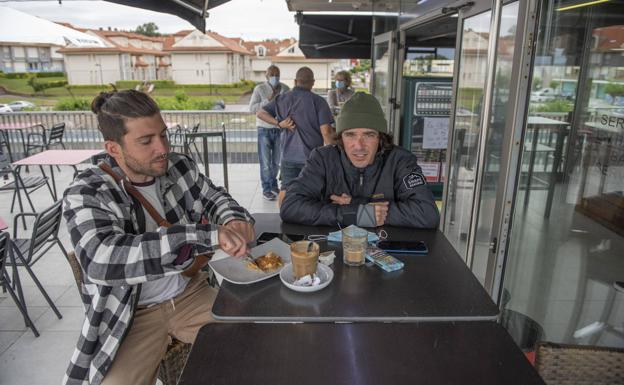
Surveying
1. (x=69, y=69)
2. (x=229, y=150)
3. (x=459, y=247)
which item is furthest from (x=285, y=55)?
(x=459, y=247)

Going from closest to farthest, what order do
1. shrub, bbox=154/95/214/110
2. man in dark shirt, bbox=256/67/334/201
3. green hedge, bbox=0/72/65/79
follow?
man in dark shirt, bbox=256/67/334/201, shrub, bbox=154/95/214/110, green hedge, bbox=0/72/65/79

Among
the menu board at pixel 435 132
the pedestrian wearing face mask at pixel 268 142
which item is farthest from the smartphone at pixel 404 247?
the pedestrian wearing face mask at pixel 268 142

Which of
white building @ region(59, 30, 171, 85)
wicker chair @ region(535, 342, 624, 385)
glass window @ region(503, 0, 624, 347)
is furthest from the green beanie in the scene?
white building @ region(59, 30, 171, 85)

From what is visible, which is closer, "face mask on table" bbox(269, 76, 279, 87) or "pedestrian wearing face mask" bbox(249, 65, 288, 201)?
"pedestrian wearing face mask" bbox(249, 65, 288, 201)

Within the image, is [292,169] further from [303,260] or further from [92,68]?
[92,68]

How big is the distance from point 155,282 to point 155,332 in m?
0.21

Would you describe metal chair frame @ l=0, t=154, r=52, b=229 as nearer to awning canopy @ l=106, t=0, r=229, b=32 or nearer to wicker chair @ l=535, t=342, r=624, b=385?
awning canopy @ l=106, t=0, r=229, b=32

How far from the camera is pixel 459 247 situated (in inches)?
139

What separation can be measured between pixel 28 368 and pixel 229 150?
24.0 ft

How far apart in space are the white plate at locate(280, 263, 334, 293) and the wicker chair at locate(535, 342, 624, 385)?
770mm

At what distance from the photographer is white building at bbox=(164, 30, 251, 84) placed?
1298 inches

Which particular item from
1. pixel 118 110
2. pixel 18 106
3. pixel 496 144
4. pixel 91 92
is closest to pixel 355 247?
pixel 118 110

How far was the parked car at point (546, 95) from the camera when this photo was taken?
2215mm

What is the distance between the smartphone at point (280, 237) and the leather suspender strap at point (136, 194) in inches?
16.2
